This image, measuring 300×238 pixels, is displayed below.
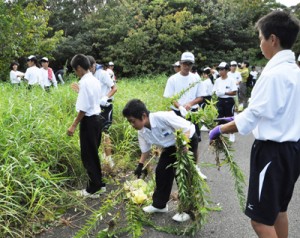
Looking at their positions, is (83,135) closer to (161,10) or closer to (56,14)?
(161,10)

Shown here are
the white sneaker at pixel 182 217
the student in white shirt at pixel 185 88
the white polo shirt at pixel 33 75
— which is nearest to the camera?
the white sneaker at pixel 182 217

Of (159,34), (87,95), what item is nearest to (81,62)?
(87,95)

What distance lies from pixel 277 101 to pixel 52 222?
2.90m

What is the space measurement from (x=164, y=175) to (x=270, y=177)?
5.60ft

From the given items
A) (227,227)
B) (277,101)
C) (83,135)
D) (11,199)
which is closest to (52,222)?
(11,199)

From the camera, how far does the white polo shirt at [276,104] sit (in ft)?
7.51

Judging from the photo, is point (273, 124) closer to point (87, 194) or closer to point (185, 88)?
point (87, 194)

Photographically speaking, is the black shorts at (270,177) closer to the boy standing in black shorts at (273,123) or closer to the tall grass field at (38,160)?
the boy standing in black shorts at (273,123)

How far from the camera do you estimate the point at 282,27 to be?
2.37 m

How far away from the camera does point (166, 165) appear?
12.8ft

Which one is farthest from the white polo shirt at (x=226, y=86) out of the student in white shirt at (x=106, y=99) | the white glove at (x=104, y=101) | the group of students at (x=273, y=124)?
the group of students at (x=273, y=124)

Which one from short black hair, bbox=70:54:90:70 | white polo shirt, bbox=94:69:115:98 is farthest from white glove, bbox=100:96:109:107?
short black hair, bbox=70:54:90:70

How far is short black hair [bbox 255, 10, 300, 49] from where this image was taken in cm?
238

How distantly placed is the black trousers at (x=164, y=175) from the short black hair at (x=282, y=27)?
183 centimetres
